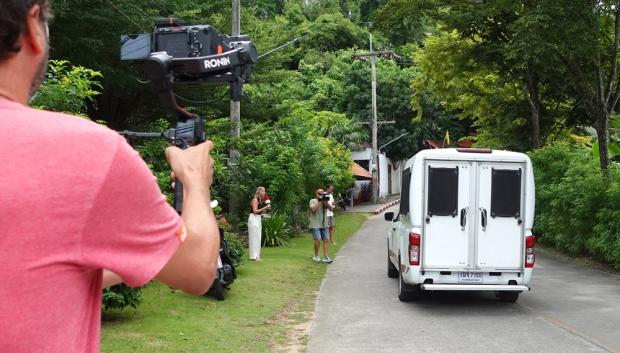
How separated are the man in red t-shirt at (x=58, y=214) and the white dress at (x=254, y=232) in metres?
14.0

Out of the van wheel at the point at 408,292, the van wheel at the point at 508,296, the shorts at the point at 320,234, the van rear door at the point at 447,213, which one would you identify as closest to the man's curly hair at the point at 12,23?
the van rear door at the point at 447,213

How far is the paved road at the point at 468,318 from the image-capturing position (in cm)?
824

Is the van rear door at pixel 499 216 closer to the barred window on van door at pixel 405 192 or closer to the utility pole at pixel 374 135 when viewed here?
the barred window on van door at pixel 405 192

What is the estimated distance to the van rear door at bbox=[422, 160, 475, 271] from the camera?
10.6 metres

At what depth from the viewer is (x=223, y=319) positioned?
9.16 m

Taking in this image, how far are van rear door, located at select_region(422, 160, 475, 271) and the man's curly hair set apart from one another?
376 inches

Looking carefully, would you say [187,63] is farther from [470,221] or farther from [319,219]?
[319,219]

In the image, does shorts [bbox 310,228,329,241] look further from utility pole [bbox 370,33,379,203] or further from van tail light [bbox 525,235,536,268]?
utility pole [bbox 370,33,379,203]

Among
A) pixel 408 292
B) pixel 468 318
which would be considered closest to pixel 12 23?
pixel 468 318

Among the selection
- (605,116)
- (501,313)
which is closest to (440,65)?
(605,116)

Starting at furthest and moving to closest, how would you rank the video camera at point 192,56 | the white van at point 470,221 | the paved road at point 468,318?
the white van at point 470,221 < the paved road at point 468,318 < the video camera at point 192,56

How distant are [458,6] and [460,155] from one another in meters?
10.8

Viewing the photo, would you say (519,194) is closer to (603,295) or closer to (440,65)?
(603,295)

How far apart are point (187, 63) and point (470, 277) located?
877 centimetres
